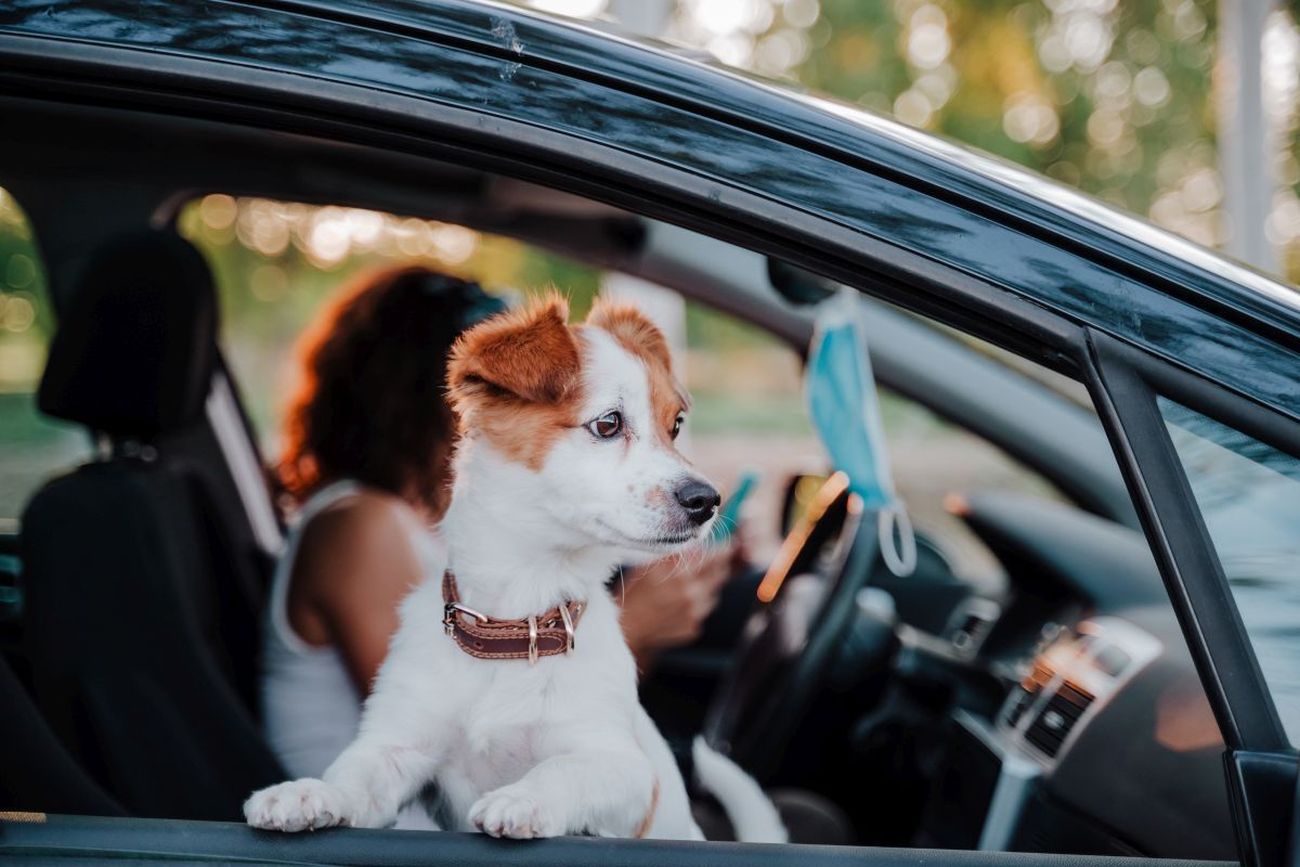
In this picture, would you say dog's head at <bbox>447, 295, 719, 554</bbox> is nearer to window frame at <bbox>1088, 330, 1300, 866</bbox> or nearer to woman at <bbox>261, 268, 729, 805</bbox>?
woman at <bbox>261, 268, 729, 805</bbox>

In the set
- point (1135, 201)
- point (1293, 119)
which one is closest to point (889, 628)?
point (1293, 119)

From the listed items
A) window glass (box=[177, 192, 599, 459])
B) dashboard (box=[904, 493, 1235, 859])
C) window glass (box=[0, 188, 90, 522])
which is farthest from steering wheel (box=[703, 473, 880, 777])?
window glass (box=[0, 188, 90, 522])

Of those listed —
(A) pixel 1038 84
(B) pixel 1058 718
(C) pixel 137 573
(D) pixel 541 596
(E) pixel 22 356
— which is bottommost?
(E) pixel 22 356

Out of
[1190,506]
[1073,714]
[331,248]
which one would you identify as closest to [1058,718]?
[1073,714]

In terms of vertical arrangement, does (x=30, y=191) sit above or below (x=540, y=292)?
below

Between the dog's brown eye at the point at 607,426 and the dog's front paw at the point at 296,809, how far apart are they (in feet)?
1.78

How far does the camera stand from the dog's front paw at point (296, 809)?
109 centimetres

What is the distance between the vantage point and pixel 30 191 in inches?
90.3

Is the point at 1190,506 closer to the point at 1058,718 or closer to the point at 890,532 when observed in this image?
the point at 1058,718

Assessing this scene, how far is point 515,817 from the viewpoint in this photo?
Result: 1082 mm

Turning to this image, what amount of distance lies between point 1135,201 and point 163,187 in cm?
828

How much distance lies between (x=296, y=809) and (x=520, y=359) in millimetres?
556

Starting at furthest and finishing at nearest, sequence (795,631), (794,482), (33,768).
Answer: (794,482), (795,631), (33,768)

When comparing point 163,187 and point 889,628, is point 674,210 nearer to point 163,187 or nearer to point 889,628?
point 889,628
